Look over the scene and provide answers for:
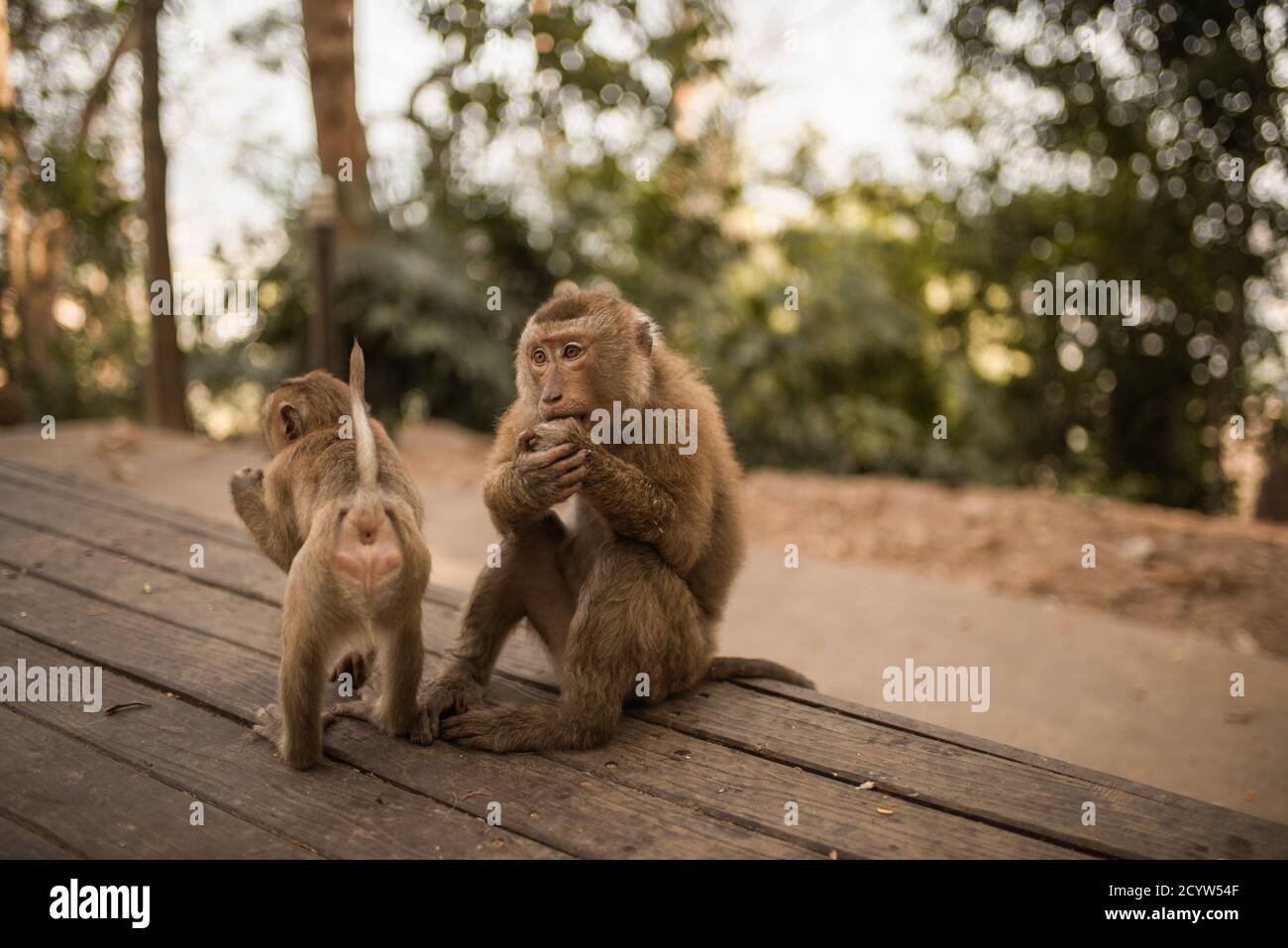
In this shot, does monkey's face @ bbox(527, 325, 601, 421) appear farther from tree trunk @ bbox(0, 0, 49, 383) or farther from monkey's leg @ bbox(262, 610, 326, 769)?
tree trunk @ bbox(0, 0, 49, 383)

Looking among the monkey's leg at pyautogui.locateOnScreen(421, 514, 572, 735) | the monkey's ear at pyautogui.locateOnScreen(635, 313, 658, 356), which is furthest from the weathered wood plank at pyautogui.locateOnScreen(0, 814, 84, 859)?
the monkey's ear at pyautogui.locateOnScreen(635, 313, 658, 356)

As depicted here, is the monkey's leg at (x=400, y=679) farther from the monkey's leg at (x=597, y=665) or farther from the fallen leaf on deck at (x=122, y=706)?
the fallen leaf on deck at (x=122, y=706)

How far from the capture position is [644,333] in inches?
129

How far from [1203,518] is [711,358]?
483cm

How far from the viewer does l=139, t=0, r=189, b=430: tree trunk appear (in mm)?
8453

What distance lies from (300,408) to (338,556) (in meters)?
0.63

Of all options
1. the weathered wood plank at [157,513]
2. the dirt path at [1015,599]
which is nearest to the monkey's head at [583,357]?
the weathered wood plank at [157,513]

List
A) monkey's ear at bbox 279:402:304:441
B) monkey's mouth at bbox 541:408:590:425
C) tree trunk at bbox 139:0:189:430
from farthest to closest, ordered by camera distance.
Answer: tree trunk at bbox 139:0:189:430, monkey's mouth at bbox 541:408:590:425, monkey's ear at bbox 279:402:304:441

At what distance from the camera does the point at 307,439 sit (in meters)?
2.88

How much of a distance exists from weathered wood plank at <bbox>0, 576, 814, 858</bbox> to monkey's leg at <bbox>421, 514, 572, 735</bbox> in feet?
1.18

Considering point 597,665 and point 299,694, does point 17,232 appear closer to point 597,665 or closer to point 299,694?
point 299,694

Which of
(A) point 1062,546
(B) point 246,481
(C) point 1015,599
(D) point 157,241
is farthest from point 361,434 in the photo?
(D) point 157,241
